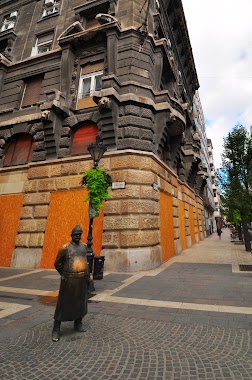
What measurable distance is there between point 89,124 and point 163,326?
32.4ft

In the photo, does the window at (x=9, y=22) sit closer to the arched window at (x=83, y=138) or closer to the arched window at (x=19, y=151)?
the arched window at (x=19, y=151)

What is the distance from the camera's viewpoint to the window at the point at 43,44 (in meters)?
14.7

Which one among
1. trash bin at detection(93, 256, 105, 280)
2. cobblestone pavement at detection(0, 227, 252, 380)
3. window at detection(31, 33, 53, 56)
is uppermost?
window at detection(31, 33, 53, 56)

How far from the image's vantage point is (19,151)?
1278cm

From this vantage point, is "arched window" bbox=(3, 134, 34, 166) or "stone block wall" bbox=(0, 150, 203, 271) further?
"arched window" bbox=(3, 134, 34, 166)

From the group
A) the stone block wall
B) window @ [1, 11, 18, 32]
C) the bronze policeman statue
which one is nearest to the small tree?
the stone block wall

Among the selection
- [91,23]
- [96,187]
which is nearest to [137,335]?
[96,187]

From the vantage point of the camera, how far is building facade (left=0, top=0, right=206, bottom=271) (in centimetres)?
972

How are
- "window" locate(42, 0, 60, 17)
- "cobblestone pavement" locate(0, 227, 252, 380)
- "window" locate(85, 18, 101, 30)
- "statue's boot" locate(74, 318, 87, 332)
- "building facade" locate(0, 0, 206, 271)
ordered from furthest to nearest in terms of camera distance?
"window" locate(42, 0, 60, 17) < "window" locate(85, 18, 101, 30) < "building facade" locate(0, 0, 206, 271) < "statue's boot" locate(74, 318, 87, 332) < "cobblestone pavement" locate(0, 227, 252, 380)

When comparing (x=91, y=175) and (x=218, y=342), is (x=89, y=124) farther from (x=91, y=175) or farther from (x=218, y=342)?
(x=218, y=342)

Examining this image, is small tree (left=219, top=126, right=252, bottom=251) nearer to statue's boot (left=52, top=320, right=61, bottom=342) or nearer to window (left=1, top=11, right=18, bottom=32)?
statue's boot (left=52, top=320, right=61, bottom=342)

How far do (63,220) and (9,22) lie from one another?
17.1 m

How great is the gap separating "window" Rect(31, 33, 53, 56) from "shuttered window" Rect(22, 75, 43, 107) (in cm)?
242

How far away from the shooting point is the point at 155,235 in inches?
388
